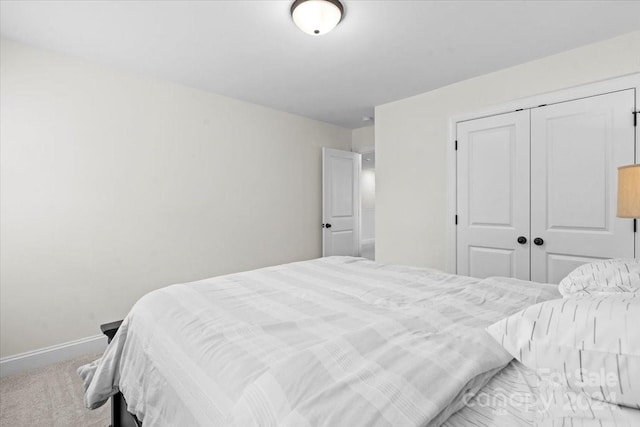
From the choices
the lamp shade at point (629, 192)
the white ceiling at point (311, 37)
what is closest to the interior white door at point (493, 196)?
the white ceiling at point (311, 37)

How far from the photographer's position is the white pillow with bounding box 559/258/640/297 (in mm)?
1137

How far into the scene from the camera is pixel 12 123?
233cm

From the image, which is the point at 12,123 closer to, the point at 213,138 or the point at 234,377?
the point at 213,138

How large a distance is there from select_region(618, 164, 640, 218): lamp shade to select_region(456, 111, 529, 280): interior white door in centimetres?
98

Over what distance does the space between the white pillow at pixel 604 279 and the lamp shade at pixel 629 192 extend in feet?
1.96

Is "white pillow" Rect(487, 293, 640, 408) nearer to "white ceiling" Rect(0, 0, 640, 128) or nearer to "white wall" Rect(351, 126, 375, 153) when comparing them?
"white ceiling" Rect(0, 0, 640, 128)

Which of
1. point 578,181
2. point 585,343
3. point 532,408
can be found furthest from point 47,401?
point 578,181

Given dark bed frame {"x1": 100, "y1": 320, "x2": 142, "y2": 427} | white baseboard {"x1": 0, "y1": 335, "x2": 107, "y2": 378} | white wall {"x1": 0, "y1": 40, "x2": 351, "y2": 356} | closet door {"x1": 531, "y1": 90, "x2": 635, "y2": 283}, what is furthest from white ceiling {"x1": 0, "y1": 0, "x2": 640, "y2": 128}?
white baseboard {"x1": 0, "y1": 335, "x2": 107, "y2": 378}

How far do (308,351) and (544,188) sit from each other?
281 cm

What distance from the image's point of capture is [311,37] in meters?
2.37

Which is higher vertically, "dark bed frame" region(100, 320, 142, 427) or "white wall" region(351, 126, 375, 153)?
"white wall" region(351, 126, 375, 153)

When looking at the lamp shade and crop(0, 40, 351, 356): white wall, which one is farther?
crop(0, 40, 351, 356): white wall

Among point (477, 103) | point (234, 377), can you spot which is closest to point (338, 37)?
point (477, 103)

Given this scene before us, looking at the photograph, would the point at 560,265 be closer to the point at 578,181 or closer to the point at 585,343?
the point at 578,181
